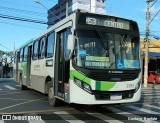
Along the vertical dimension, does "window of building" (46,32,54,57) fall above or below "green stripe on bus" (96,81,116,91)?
above

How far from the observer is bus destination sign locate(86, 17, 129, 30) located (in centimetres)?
1072

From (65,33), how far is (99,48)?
1.61m

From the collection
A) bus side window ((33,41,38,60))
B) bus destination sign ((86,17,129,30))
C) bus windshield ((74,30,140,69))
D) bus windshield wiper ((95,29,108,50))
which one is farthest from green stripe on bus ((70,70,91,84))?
bus side window ((33,41,38,60))

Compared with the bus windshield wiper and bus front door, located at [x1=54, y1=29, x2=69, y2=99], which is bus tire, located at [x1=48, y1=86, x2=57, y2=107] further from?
the bus windshield wiper

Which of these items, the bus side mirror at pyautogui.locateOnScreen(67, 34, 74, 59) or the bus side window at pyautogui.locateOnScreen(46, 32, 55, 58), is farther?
the bus side window at pyautogui.locateOnScreen(46, 32, 55, 58)

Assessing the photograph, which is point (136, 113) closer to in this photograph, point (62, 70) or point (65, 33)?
point (62, 70)

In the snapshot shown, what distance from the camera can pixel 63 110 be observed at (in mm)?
12000

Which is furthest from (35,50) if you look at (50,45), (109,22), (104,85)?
(104,85)

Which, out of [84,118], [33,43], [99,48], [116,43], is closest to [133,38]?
[116,43]

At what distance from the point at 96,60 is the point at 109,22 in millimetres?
1534

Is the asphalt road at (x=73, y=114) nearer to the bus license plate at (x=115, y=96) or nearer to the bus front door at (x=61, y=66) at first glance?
the bus license plate at (x=115, y=96)

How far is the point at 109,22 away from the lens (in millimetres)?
11039

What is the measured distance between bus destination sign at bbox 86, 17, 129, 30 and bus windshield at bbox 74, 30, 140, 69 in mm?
299

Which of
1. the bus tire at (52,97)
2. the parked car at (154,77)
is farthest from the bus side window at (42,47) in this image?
the parked car at (154,77)
